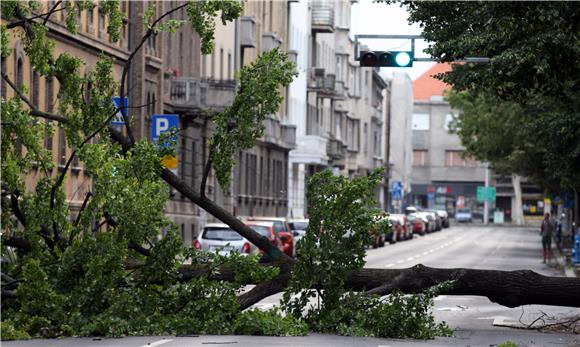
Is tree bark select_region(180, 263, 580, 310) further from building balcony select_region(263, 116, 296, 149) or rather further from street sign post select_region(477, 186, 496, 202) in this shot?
street sign post select_region(477, 186, 496, 202)

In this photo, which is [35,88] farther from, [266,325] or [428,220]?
[428,220]

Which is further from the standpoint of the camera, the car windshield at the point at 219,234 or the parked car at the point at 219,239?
the car windshield at the point at 219,234

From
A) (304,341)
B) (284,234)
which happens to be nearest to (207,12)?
(304,341)

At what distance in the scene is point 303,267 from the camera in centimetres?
2192

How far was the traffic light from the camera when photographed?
31906mm

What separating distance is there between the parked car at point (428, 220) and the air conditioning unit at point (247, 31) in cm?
3789

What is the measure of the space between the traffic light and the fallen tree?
903cm

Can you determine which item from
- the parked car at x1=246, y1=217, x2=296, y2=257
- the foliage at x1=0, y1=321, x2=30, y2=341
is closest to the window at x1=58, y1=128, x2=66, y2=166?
the parked car at x1=246, y1=217, x2=296, y2=257

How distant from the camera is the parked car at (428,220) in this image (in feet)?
350

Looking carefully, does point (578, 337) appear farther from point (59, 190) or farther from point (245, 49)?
point (245, 49)

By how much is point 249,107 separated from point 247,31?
1864 inches

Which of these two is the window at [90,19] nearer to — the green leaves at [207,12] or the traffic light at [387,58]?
the traffic light at [387,58]

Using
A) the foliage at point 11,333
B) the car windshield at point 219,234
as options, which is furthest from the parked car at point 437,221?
the foliage at point 11,333

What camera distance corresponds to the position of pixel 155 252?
2172 centimetres
